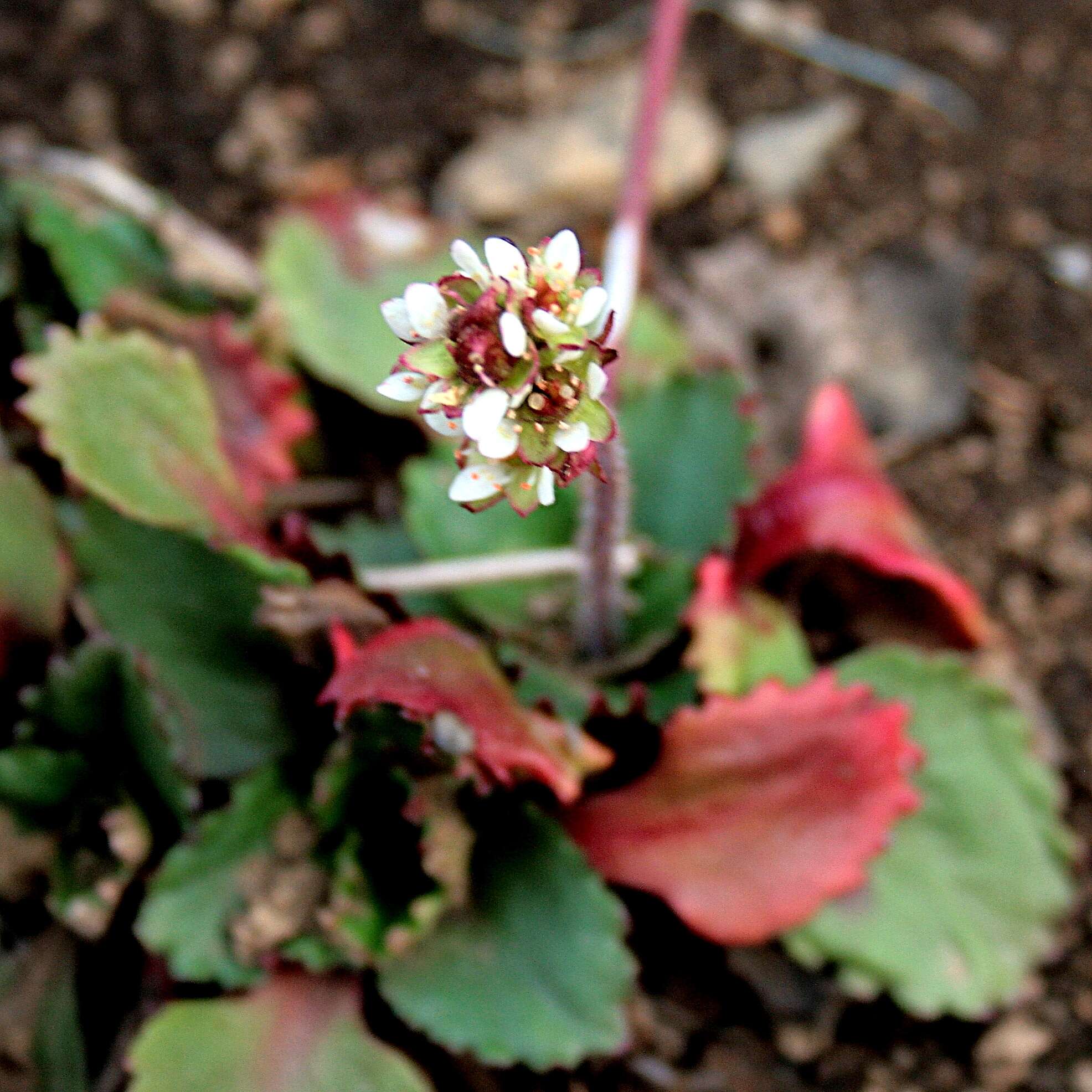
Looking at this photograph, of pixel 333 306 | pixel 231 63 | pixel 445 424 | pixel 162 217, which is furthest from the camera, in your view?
pixel 231 63

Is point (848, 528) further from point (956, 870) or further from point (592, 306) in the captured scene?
point (592, 306)

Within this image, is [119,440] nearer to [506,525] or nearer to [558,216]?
[506,525]

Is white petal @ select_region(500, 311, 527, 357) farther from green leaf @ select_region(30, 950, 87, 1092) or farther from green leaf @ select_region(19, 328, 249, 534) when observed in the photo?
green leaf @ select_region(30, 950, 87, 1092)

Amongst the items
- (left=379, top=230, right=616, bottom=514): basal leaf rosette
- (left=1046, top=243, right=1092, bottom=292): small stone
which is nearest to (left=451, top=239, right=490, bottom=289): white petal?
(left=379, top=230, right=616, bottom=514): basal leaf rosette

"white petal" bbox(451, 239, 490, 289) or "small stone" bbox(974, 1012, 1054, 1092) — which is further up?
"white petal" bbox(451, 239, 490, 289)

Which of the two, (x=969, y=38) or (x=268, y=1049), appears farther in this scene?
(x=969, y=38)

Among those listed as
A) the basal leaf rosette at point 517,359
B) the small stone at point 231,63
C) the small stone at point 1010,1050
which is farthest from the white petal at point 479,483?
the small stone at point 231,63

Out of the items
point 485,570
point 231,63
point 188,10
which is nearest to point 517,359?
point 485,570
